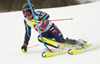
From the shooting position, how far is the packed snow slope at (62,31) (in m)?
2.19

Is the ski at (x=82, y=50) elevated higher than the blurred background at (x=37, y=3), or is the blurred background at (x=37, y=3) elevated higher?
the ski at (x=82, y=50)

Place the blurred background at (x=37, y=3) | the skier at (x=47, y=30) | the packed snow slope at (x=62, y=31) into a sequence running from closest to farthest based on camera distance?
the packed snow slope at (x=62, y=31), the skier at (x=47, y=30), the blurred background at (x=37, y=3)

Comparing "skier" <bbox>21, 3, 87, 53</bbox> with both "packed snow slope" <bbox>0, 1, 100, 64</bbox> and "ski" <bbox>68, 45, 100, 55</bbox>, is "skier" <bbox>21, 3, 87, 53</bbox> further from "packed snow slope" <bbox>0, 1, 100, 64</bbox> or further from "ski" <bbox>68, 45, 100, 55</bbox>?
"packed snow slope" <bbox>0, 1, 100, 64</bbox>

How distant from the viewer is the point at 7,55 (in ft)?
9.35

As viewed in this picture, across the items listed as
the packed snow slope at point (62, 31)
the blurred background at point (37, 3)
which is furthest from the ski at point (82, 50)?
the blurred background at point (37, 3)

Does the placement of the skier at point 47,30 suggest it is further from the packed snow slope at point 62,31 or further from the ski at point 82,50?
the packed snow slope at point 62,31

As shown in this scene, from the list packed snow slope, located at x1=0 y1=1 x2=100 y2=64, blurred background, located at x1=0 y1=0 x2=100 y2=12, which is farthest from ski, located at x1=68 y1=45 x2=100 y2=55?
blurred background, located at x1=0 y1=0 x2=100 y2=12

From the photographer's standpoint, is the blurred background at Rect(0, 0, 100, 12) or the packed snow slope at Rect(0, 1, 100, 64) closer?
the packed snow slope at Rect(0, 1, 100, 64)

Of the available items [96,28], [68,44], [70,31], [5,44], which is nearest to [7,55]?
[5,44]

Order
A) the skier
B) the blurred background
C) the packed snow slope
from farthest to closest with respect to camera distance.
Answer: the blurred background
the skier
the packed snow slope

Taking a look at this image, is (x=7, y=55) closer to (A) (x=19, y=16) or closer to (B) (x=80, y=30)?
(B) (x=80, y=30)

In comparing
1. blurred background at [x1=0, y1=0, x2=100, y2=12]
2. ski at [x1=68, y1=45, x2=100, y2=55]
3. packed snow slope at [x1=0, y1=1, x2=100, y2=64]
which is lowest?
blurred background at [x1=0, y1=0, x2=100, y2=12]

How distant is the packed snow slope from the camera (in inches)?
86.4

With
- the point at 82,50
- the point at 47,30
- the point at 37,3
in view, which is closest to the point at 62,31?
the point at 47,30
